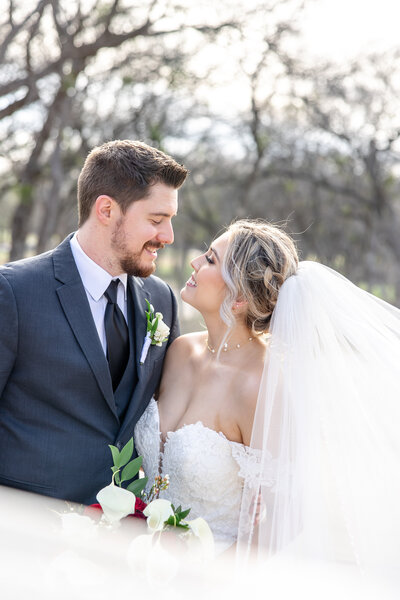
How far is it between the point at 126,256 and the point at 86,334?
384 millimetres

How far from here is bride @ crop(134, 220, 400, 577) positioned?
7.92ft

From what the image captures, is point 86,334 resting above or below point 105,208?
below

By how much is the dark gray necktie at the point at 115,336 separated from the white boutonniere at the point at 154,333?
0.28ft

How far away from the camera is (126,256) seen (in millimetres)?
2732

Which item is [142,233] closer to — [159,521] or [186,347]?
[186,347]

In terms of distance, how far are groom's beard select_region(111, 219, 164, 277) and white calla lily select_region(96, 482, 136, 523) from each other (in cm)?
105

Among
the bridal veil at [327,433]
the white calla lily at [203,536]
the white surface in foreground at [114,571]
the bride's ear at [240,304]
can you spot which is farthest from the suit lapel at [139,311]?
the white calla lily at [203,536]

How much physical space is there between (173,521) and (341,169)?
39.1 feet

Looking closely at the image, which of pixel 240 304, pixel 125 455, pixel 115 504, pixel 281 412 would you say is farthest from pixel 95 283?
pixel 115 504

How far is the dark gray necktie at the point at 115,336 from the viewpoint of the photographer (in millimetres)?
2709

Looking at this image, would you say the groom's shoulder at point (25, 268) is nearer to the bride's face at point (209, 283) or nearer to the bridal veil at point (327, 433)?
the bride's face at point (209, 283)

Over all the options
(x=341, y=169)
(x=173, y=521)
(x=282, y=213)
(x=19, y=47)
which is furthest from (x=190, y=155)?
(x=173, y=521)

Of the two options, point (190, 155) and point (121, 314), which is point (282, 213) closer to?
point (190, 155)

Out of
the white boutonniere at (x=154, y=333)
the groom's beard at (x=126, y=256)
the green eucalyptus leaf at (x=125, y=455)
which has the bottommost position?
the green eucalyptus leaf at (x=125, y=455)
